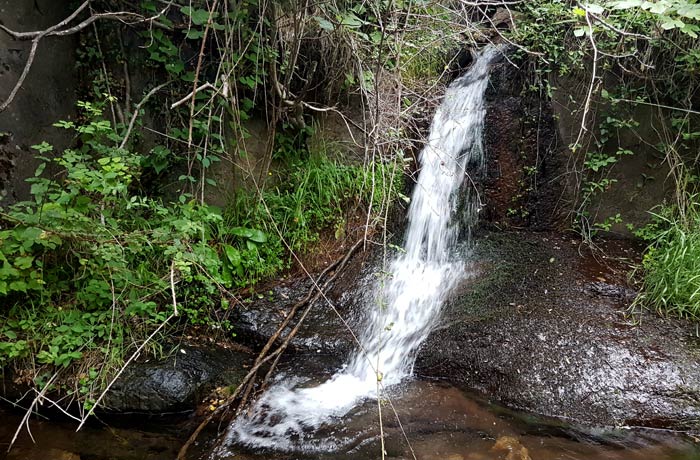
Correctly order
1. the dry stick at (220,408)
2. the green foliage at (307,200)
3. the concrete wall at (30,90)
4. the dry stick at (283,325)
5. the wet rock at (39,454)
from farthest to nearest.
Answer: the green foliage at (307,200) < the concrete wall at (30,90) < the dry stick at (283,325) < the dry stick at (220,408) < the wet rock at (39,454)

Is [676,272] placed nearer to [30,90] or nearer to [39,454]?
[39,454]

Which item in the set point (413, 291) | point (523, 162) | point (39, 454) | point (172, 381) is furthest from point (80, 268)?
point (523, 162)

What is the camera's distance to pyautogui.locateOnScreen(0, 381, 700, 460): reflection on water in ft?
7.98

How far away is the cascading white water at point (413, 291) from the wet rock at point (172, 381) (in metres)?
0.36

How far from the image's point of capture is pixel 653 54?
12.7 ft

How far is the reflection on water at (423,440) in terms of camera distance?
2432mm

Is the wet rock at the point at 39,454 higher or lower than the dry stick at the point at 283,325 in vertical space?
lower


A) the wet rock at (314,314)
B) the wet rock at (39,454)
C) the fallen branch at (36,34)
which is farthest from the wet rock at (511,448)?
the fallen branch at (36,34)

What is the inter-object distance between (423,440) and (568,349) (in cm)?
128

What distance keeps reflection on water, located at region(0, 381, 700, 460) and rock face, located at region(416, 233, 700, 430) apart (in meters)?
0.16

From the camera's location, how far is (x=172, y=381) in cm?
289

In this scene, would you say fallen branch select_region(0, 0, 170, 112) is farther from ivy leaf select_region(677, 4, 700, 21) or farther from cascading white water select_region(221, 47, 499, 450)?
Result: ivy leaf select_region(677, 4, 700, 21)

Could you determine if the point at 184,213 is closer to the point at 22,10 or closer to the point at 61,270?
the point at 61,270

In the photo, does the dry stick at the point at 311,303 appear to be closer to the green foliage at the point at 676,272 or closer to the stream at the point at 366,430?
the stream at the point at 366,430
